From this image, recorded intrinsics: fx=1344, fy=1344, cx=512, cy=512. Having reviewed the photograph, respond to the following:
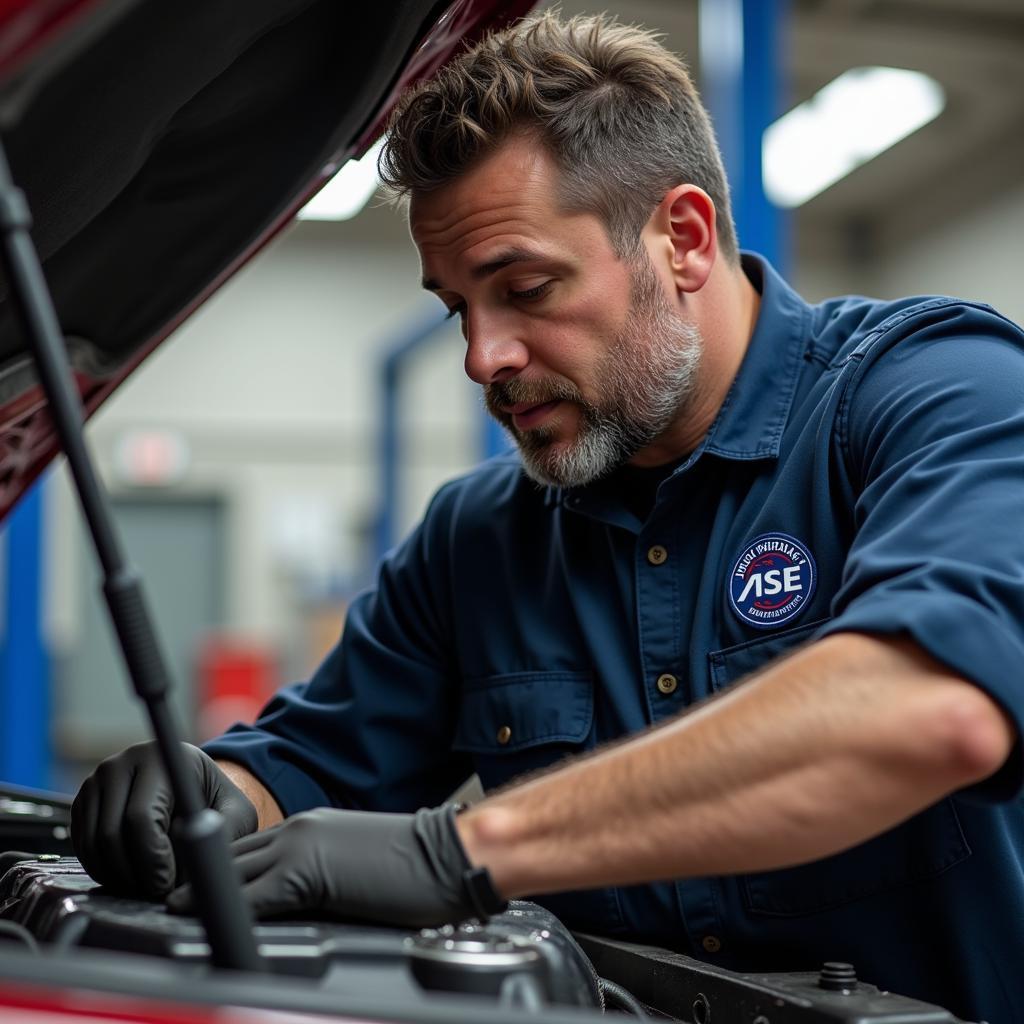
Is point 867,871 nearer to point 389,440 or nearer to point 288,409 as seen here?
point 389,440

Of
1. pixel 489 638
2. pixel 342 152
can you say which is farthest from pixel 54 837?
pixel 342 152

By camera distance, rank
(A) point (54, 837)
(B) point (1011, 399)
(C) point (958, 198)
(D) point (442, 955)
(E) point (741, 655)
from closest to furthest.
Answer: (D) point (442, 955) < (B) point (1011, 399) < (E) point (741, 655) < (A) point (54, 837) < (C) point (958, 198)

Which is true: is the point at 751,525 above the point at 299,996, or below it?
above

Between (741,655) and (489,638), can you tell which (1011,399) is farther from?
(489,638)

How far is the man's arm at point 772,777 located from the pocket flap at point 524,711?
0.48m

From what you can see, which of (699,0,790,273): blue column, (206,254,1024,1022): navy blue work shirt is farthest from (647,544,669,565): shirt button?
(699,0,790,273): blue column

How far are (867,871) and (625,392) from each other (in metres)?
0.54

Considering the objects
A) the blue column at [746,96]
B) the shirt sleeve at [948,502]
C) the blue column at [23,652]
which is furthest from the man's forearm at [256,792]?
the blue column at [23,652]

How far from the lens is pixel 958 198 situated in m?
8.43

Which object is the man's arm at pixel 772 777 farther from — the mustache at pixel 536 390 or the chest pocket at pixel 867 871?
the mustache at pixel 536 390

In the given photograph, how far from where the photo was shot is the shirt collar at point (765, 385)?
1387 millimetres

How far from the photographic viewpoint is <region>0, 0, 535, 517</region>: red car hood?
3.45 feet

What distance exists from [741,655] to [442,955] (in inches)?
22.8

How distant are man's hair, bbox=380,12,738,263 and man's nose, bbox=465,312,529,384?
0.47 feet
